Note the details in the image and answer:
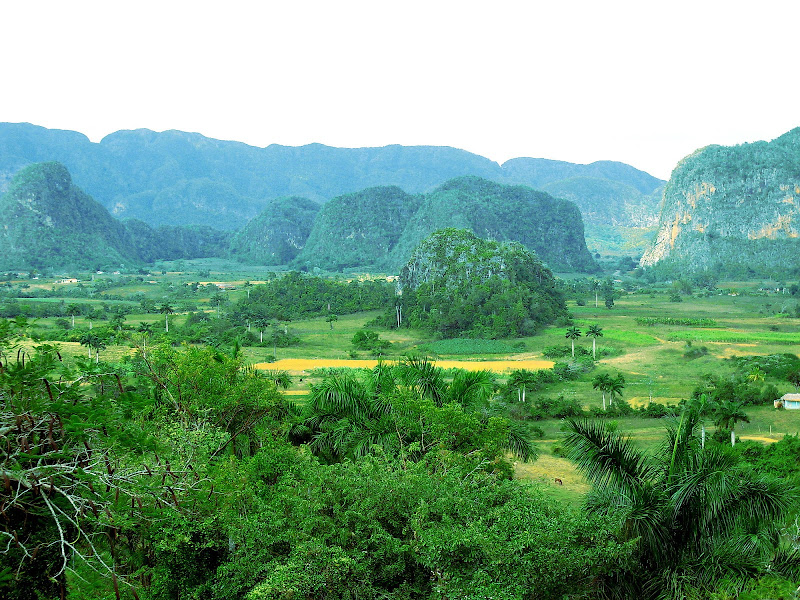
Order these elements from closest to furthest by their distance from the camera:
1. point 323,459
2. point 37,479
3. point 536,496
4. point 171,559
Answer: point 37,479, point 171,559, point 536,496, point 323,459

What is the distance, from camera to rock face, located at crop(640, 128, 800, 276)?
12600 centimetres

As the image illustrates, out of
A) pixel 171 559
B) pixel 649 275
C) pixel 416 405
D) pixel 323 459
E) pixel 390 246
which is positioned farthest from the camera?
pixel 390 246

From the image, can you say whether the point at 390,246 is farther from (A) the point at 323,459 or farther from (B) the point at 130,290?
(A) the point at 323,459

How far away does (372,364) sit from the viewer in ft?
147

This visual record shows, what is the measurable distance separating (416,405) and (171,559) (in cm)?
531

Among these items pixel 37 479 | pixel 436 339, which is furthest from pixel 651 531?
pixel 436 339

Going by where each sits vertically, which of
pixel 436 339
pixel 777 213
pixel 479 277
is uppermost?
pixel 777 213

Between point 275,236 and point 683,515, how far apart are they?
17750 centimetres

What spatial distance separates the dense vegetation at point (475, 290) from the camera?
63.8m

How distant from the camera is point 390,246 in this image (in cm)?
16412

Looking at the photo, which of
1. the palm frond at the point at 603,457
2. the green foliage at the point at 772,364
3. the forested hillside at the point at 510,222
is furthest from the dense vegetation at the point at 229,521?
the forested hillside at the point at 510,222

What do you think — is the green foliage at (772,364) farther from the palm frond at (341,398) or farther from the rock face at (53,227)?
the rock face at (53,227)

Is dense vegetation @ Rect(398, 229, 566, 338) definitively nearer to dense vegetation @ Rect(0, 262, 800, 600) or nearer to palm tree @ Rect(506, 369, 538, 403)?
palm tree @ Rect(506, 369, 538, 403)

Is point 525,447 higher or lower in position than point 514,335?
higher
